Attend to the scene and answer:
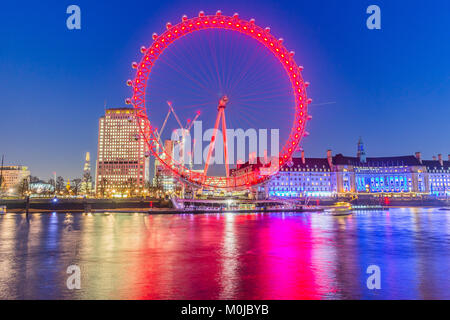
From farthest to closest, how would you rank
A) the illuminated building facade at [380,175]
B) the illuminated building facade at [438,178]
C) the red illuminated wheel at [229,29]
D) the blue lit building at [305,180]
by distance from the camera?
the illuminated building facade at [438,178], the illuminated building facade at [380,175], the blue lit building at [305,180], the red illuminated wheel at [229,29]

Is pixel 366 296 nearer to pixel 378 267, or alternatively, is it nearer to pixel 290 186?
pixel 378 267

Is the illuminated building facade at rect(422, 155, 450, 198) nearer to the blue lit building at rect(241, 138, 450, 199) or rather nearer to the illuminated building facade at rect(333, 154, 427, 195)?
the blue lit building at rect(241, 138, 450, 199)

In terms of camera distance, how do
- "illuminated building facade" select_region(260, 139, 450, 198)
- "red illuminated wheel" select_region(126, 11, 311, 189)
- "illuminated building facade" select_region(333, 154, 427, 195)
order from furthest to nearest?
"illuminated building facade" select_region(333, 154, 427, 195) → "illuminated building facade" select_region(260, 139, 450, 198) → "red illuminated wheel" select_region(126, 11, 311, 189)

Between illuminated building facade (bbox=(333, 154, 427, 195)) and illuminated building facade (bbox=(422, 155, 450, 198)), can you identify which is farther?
illuminated building facade (bbox=(422, 155, 450, 198))

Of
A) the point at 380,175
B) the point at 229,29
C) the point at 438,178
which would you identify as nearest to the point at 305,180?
the point at 380,175

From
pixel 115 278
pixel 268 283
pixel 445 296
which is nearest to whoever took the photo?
pixel 445 296

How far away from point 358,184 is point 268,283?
177 metres

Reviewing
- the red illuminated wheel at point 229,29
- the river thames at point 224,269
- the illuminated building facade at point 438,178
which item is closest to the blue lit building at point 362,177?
the illuminated building facade at point 438,178

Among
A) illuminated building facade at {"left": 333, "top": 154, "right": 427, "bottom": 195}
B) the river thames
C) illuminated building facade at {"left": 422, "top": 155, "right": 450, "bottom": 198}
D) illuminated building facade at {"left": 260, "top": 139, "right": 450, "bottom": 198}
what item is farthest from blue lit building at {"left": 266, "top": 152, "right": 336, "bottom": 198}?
the river thames

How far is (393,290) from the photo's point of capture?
10195mm

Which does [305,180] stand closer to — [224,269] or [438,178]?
[438,178]

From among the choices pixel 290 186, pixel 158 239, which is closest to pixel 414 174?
pixel 290 186

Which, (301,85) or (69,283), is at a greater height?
(301,85)

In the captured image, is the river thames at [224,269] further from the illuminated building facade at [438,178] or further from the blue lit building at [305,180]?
the illuminated building facade at [438,178]
